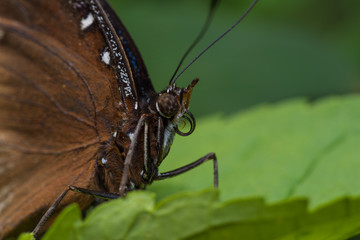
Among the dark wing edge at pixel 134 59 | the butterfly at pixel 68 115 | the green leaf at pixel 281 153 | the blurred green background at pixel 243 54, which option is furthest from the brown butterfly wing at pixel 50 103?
the blurred green background at pixel 243 54

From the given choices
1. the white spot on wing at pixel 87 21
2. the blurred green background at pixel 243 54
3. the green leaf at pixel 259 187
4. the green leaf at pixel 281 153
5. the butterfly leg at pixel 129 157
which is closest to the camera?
the green leaf at pixel 259 187

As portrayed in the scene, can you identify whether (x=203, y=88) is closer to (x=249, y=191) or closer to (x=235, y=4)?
(x=235, y=4)

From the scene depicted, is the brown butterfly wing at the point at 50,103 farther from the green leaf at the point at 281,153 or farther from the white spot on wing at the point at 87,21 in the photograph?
the green leaf at the point at 281,153

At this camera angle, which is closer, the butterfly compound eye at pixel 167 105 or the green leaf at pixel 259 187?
the green leaf at pixel 259 187

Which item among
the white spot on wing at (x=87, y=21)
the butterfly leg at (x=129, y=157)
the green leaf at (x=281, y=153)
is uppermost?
the white spot on wing at (x=87, y=21)

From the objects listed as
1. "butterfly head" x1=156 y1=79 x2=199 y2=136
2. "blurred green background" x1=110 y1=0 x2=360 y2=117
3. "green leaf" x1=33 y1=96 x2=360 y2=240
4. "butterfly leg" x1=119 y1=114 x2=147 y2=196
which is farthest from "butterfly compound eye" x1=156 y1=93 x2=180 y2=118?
"blurred green background" x1=110 y1=0 x2=360 y2=117

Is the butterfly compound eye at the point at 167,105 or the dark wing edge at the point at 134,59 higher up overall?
the dark wing edge at the point at 134,59

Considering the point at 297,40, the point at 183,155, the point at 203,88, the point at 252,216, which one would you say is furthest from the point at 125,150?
the point at 297,40
